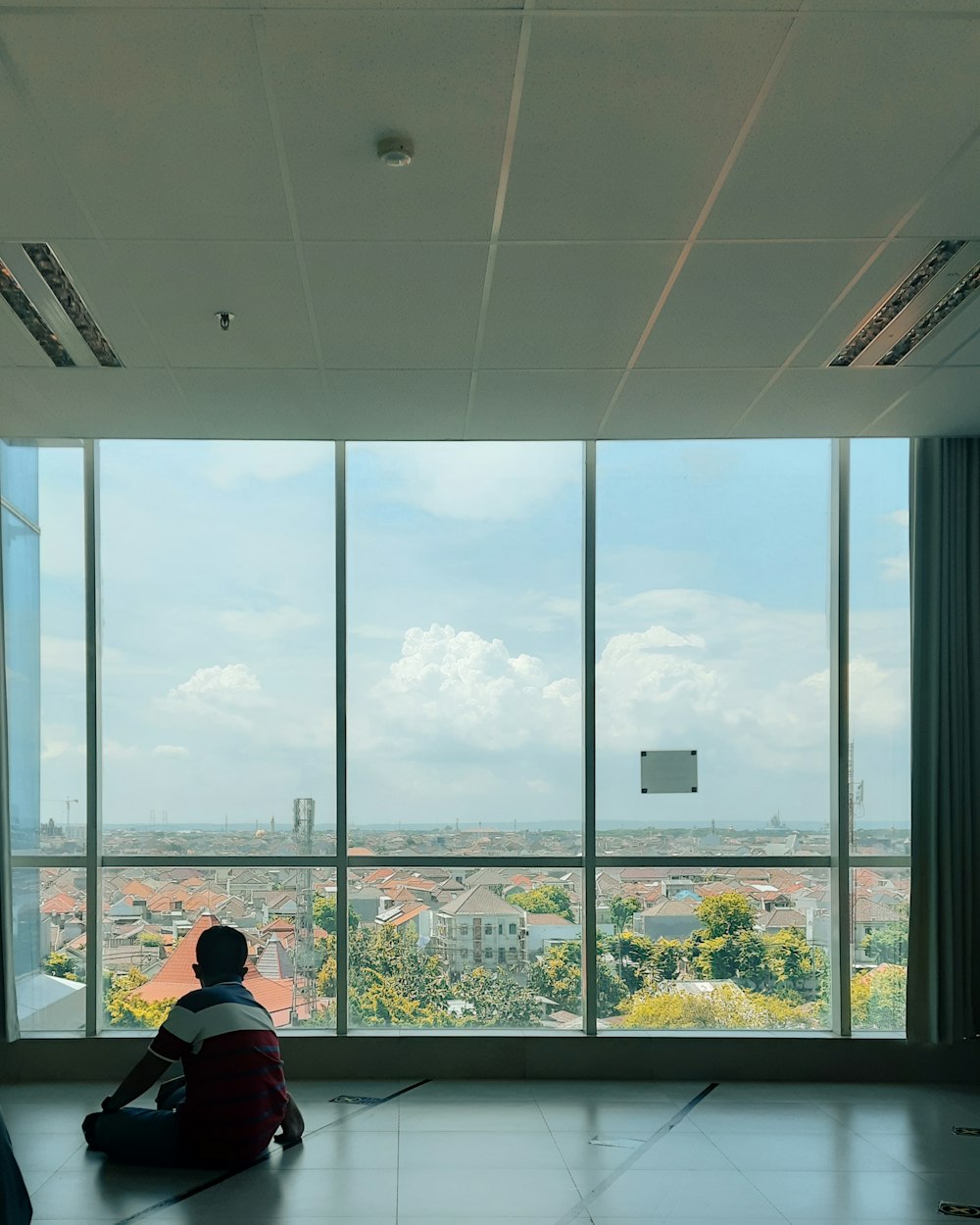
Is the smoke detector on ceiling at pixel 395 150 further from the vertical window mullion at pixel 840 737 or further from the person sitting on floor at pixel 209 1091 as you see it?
the vertical window mullion at pixel 840 737

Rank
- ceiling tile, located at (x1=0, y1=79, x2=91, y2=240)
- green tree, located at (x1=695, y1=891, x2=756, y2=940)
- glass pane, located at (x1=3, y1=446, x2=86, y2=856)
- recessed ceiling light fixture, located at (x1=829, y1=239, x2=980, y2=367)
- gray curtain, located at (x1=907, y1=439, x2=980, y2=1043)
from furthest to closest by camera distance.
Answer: green tree, located at (x1=695, y1=891, x2=756, y2=940) → glass pane, located at (x1=3, y1=446, x2=86, y2=856) → gray curtain, located at (x1=907, y1=439, x2=980, y2=1043) → recessed ceiling light fixture, located at (x1=829, y1=239, x2=980, y2=367) → ceiling tile, located at (x1=0, y1=79, x2=91, y2=240)

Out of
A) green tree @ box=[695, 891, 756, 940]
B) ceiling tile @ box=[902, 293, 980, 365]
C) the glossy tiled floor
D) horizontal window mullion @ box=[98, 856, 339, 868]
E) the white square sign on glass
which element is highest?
ceiling tile @ box=[902, 293, 980, 365]

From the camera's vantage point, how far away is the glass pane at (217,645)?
692cm

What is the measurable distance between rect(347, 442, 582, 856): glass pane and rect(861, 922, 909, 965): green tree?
171cm

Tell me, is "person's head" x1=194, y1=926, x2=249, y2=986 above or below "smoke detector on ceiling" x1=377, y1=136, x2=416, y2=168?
below

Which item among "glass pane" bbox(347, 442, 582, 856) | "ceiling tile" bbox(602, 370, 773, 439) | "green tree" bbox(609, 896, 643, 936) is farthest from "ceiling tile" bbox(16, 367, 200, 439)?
"green tree" bbox(609, 896, 643, 936)

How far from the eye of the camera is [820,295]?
4.66 m

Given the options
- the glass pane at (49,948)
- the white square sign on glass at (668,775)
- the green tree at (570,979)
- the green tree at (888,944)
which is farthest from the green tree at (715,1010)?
the glass pane at (49,948)

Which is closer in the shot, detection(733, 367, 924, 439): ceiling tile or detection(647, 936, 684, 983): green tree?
detection(733, 367, 924, 439): ceiling tile

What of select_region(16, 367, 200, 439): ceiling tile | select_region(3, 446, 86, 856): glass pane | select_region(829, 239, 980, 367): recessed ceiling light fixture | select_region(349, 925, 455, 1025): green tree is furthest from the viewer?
select_region(349, 925, 455, 1025): green tree

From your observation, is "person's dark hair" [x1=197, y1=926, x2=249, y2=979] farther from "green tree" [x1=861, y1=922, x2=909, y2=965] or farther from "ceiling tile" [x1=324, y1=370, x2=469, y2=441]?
"green tree" [x1=861, y1=922, x2=909, y2=965]

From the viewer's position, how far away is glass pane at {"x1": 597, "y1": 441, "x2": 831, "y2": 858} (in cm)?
700

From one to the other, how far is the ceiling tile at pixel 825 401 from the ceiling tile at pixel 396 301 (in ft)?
5.04

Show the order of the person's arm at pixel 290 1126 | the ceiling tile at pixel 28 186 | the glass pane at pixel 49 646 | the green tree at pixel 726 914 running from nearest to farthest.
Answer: the ceiling tile at pixel 28 186 < the person's arm at pixel 290 1126 < the glass pane at pixel 49 646 < the green tree at pixel 726 914
